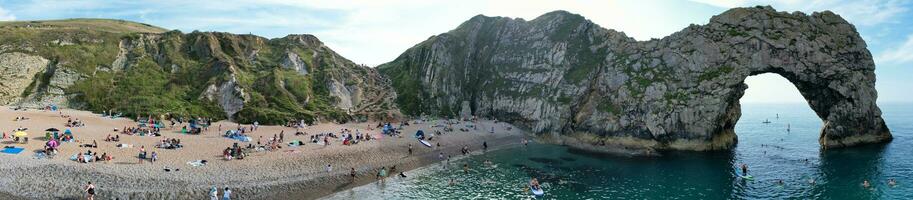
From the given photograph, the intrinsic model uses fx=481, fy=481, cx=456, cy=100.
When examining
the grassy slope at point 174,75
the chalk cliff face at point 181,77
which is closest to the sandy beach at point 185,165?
the chalk cliff face at point 181,77

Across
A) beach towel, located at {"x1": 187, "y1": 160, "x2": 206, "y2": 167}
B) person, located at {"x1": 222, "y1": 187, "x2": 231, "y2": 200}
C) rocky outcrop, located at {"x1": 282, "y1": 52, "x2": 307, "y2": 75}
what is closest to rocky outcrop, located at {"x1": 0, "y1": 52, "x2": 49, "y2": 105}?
rocky outcrop, located at {"x1": 282, "y1": 52, "x2": 307, "y2": 75}

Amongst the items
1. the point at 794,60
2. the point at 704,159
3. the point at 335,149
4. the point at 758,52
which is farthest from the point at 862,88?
the point at 335,149

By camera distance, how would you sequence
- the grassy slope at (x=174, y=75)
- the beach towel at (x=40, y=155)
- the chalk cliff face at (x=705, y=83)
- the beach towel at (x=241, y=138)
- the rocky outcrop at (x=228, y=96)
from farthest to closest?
the rocky outcrop at (x=228, y=96) → the grassy slope at (x=174, y=75) → the chalk cliff face at (x=705, y=83) → the beach towel at (x=241, y=138) → the beach towel at (x=40, y=155)

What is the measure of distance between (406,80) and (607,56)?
47.0 metres

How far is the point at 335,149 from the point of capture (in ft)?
194

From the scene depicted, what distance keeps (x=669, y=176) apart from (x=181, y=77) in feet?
266

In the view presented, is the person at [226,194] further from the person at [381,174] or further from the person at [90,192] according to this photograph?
the person at [381,174]

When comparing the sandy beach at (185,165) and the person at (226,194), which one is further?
the person at (226,194)

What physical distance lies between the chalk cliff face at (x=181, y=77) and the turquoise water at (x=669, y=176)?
38197 millimetres

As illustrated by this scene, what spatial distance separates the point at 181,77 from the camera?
86312 mm

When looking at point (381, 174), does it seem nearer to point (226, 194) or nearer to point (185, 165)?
point (226, 194)

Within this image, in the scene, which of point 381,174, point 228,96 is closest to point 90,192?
point 381,174

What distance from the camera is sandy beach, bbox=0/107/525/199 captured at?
126 feet

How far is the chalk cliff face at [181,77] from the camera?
246 ft
